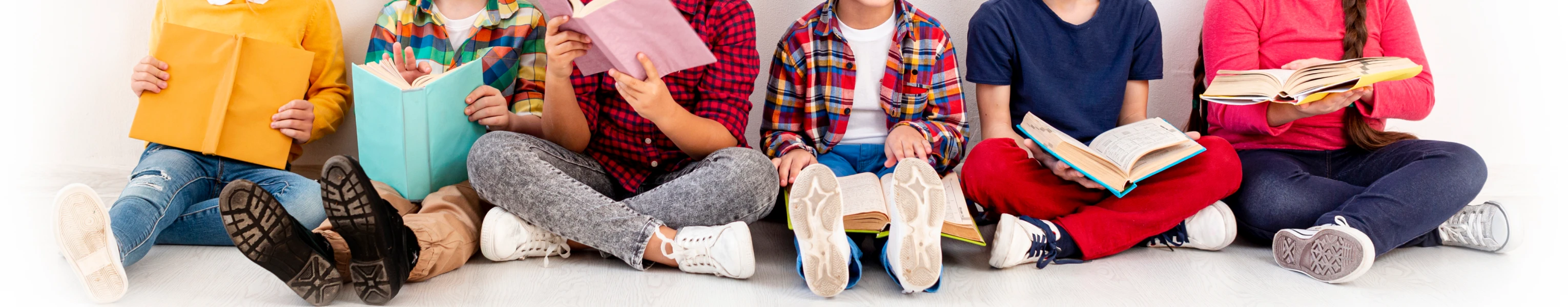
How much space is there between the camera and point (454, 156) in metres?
1.42

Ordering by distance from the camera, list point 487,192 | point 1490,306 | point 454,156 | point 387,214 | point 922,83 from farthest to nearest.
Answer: point 922,83
point 454,156
point 487,192
point 1490,306
point 387,214

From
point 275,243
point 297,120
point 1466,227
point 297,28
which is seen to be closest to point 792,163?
point 275,243

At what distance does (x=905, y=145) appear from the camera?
Result: 4.67ft

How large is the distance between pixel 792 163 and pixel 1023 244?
0.41 metres

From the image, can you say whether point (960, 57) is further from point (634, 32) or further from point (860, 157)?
point (634, 32)

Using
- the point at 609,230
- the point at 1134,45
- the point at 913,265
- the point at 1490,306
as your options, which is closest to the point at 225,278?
the point at 609,230

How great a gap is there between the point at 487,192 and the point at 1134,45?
1.25 m

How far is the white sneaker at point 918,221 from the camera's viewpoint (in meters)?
1.07

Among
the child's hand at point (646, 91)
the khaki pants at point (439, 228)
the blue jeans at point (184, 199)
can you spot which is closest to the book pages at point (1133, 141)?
the child's hand at point (646, 91)

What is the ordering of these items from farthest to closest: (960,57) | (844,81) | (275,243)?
(960,57) < (844,81) < (275,243)

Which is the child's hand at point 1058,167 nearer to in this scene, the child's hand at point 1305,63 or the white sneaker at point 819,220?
the child's hand at point 1305,63

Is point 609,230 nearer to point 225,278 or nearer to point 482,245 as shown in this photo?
point 482,245

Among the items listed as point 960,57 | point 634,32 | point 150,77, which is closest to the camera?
point 634,32

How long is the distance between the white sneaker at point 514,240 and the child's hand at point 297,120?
45 cm
